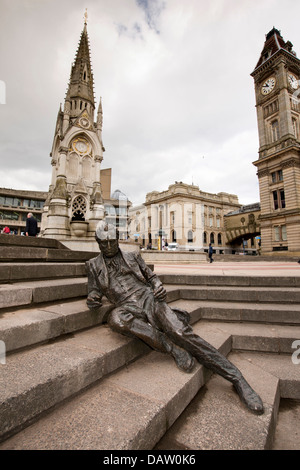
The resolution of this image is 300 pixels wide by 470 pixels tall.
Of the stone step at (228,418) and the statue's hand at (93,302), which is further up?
the statue's hand at (93,302)

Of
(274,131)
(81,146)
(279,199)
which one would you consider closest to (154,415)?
(81,146)

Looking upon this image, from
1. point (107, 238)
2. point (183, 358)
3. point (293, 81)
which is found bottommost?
point (183, 358)

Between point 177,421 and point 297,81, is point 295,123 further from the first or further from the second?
point 177,421

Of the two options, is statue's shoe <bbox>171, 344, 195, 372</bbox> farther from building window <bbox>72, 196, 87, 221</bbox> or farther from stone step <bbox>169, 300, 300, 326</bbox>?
building window <bbox>72, 196, 87, 221</bbox>

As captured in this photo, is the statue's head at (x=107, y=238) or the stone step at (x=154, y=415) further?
the statue's head at (x=107, y=238)

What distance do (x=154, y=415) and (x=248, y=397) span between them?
3.22ft

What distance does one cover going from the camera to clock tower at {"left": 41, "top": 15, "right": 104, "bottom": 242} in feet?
45.3

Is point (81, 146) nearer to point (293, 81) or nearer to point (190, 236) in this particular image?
point (293, 81)

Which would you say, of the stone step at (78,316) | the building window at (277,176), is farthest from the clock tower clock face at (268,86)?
the stone step at (78,316)

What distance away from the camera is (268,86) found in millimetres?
32094

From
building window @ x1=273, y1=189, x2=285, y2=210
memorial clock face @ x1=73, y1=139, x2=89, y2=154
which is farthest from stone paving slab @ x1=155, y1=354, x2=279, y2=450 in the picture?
building window @ x1=273, y1=189, x2=285, y2=210

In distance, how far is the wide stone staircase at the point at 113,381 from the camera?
1.34 metres

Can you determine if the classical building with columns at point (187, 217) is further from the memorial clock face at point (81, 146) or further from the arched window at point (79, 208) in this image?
the arched window at point (79, 208)
